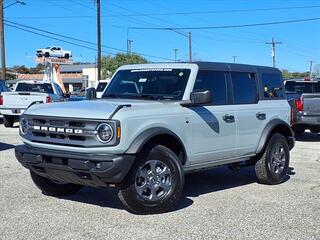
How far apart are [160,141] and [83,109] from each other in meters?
1.05

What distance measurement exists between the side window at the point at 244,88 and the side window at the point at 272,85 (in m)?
0.33

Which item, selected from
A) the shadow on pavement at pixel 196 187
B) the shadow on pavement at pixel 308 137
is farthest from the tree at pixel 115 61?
the shadow on pavement at pixel 196 187

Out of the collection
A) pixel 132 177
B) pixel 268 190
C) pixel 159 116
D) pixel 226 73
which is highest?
pixel 226 73

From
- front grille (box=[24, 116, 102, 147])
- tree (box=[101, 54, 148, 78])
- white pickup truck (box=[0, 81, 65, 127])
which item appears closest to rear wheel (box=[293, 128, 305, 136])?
white pickup truck (box=[0, 81, 65, 127])

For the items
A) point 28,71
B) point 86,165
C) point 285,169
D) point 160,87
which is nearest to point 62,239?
point 86,165

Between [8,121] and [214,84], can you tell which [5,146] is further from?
[214,84]

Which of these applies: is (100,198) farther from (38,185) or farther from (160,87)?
(160,87)

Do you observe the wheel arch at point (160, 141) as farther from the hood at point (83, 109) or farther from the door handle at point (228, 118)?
the door handle at point (228, 118)

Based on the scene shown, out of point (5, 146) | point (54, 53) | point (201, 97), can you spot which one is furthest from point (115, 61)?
point (201, 97)

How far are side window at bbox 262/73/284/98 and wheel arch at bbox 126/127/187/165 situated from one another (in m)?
2.40

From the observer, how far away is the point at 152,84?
7344 mm

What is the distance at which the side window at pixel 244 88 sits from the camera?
26.0 ft

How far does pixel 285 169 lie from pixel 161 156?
10.2 feet

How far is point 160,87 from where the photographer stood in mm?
7258
